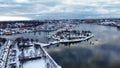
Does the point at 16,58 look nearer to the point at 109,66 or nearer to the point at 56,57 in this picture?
the point at 56,57

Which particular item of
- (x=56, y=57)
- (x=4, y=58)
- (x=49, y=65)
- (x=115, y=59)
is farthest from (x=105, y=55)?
(x=4, y=58)

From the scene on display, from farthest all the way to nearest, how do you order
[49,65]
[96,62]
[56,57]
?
[56,57], [96,62], [49,65]

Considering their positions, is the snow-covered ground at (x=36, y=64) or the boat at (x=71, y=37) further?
the boat at (x=71, y=37)

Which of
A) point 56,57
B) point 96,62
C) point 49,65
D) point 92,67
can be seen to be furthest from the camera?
point 56,57

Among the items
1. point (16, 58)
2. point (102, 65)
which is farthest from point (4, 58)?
point (102, 65)

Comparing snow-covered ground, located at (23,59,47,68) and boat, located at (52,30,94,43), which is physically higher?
snow-covered ground, located at (23,59,47,68)

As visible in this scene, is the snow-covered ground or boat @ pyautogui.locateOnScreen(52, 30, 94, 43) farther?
boat @ pyautogui.locateOnScreen(52, 30, 94, 43)

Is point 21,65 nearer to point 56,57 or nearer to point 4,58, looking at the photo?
point 4,58

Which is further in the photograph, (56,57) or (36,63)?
(56,57)

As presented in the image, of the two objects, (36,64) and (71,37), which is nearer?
(36,64)

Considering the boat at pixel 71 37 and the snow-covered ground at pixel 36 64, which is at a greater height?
the snow-covered ground at pixel 36 64

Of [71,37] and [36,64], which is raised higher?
[36,64]
